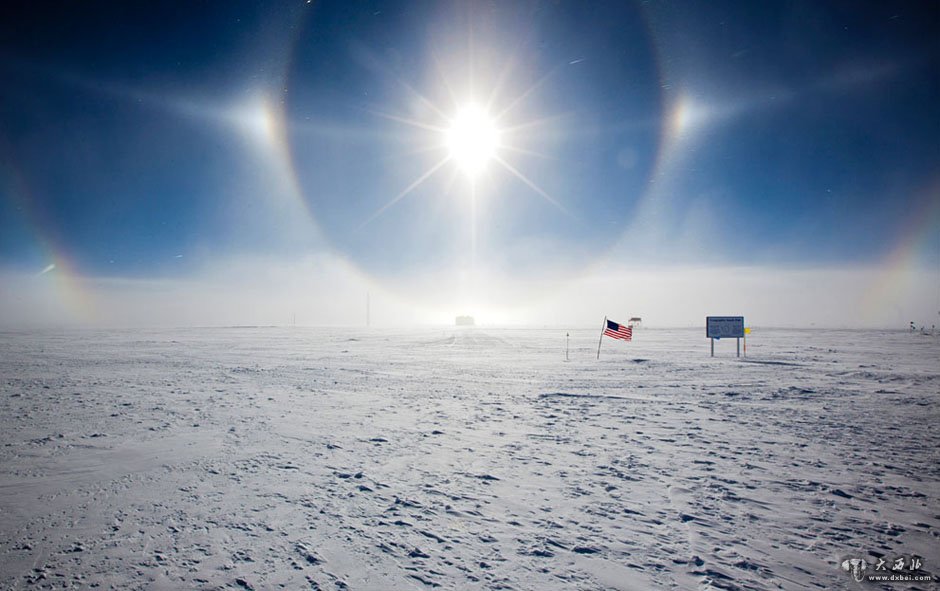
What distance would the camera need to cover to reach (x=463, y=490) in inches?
240

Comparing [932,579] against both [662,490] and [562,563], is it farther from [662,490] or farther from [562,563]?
[562,563]

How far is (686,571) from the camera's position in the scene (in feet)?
13.3

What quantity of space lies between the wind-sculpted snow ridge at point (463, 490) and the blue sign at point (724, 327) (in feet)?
50.0

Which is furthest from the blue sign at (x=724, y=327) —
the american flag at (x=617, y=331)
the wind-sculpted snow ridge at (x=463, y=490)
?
the wind-sculpted snow ridge at (x=463, y=490)

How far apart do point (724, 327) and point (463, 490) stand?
97.2ft

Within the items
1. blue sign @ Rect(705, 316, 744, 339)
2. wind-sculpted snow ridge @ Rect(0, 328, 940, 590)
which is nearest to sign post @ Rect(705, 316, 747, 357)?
blue sign @ Rect(705, 316, 744, 339)

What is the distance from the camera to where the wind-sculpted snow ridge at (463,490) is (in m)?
4.13

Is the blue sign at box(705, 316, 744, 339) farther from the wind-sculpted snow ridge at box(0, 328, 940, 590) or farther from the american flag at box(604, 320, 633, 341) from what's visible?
the wind-sculpted snow ridge at box(0, 328, 940, 590)

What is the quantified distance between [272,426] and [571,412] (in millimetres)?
8099

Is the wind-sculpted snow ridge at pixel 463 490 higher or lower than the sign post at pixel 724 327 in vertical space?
lower

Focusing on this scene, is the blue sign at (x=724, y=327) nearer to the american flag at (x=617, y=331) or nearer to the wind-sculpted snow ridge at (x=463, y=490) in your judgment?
the american flag at (x=617, y=331)

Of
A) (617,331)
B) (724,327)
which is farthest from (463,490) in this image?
(724,327)

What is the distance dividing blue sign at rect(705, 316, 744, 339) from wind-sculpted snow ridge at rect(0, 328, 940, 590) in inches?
600

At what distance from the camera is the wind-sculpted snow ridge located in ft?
13.6
